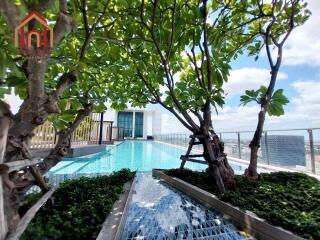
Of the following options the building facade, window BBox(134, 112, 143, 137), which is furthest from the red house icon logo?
window BBox(134, 112, 143, 137)

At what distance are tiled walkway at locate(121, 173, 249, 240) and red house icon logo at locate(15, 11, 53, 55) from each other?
1.56 metres

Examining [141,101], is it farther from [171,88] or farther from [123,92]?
[171,88]

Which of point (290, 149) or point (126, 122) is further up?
point (126, 122)

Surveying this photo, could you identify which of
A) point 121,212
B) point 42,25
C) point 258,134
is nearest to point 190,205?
point 121,212

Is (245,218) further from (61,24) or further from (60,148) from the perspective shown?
(61,24)

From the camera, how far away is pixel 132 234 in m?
1.76

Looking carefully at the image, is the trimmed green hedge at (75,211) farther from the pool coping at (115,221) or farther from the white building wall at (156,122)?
the white building wall at (156,122)

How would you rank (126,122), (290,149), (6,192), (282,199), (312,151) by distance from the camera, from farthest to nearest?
(126,122) → (290,149) → (312,151) → (282,199) → (6,192)

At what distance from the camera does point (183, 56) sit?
11.5 feet

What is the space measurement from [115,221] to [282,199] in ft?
5.86

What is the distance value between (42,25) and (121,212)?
1726mm

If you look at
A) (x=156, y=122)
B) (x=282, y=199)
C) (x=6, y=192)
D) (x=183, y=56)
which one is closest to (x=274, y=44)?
(x=183, y=56)

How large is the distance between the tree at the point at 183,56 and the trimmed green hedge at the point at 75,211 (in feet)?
4.55

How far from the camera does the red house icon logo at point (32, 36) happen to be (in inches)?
35.3
